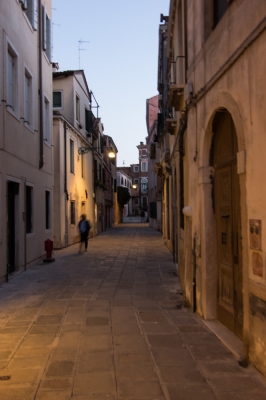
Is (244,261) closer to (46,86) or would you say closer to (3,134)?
(3,134)

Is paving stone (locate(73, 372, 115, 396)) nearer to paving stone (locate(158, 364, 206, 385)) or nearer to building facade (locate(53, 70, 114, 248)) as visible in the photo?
paving stone (locate(158, 364, 206, 385))

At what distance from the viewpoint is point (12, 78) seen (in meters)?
10.3

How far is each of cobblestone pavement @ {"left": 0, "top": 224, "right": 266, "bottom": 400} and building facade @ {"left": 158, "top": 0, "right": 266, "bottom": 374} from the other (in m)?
0.46

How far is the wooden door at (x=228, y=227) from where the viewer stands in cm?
509

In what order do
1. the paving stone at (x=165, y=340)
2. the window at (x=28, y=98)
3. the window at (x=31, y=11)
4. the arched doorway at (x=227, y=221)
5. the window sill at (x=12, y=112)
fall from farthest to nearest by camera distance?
the window at (x=31, y=11) < the window at (x=28, y=98) < the window sill at (x=12, y=112) < the arched doorway at (x=227, y=221) < the paving stone at (x=165, y=340)

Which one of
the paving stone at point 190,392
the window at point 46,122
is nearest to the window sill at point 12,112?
the window at point 46,122

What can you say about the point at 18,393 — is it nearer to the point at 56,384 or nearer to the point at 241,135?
the point at 56,384

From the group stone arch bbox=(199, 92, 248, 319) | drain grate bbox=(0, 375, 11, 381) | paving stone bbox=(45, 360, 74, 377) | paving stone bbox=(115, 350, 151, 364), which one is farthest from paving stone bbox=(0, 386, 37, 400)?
stone arch bbox=(199, 92, 248, 319)

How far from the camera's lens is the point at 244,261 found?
4363mm

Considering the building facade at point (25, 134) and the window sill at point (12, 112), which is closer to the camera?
the building facade at point (25, 134)

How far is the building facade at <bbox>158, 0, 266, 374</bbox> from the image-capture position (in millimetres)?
3975

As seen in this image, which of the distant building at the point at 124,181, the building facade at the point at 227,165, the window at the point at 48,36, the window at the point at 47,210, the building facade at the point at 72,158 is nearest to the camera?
the building facade at the point at 227,165

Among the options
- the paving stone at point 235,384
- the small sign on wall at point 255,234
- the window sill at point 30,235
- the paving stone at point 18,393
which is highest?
the small sign on wall at point 255,234

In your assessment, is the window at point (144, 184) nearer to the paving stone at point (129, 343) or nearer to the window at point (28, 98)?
the window at point (28, 98)
